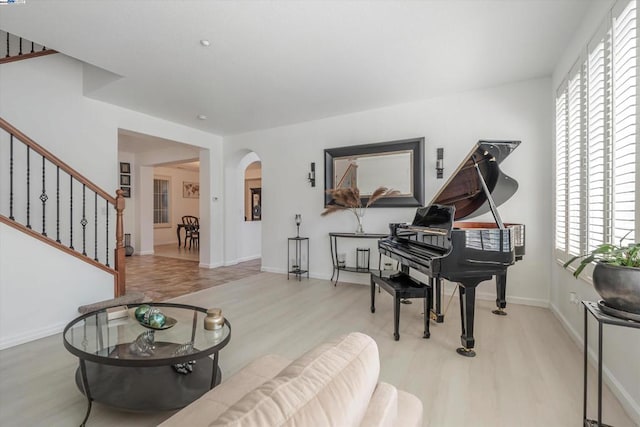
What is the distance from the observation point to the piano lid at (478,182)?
2596 millimetres

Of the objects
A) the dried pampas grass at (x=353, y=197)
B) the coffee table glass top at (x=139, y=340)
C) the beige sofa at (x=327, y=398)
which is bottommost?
the coffee table glass top at (x=139, y=340)

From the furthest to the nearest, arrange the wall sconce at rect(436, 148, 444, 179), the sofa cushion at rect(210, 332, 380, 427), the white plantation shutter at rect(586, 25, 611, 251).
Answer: the wall sconce at rect(436, 148, 444, 179)
the white plantation shutter at rect(586, 25, 611, 251)
the sofa cushion at rect(210, 332, 380, 427)

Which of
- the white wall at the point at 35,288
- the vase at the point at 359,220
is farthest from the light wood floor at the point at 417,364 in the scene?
the vase at the point at 359,220

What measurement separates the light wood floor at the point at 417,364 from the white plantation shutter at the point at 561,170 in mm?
Answer: 912

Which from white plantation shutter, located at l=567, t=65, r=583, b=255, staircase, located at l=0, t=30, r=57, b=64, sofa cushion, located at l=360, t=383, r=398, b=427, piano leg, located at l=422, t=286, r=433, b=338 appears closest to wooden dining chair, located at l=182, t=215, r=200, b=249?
staircase, located at l=0, t=30, r=57, b=64

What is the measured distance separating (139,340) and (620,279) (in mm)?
2449

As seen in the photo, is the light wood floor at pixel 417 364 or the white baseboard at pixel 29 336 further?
the white baseboard at pixel 29 336

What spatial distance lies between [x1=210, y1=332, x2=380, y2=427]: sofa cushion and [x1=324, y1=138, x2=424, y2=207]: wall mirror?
12.4 ft

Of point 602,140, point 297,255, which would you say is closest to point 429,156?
point 602,140

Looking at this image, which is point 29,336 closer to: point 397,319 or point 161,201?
point 397,319

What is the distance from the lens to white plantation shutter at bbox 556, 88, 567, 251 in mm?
3006

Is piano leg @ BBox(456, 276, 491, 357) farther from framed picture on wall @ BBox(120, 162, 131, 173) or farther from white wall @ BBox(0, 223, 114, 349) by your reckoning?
framed picture on wall @ BBox(120, 162, 131, 173)

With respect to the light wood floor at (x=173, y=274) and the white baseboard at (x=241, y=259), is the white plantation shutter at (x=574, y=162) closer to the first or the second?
the light wood floor at (x=173, y=274)

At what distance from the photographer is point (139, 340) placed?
1778 mm
